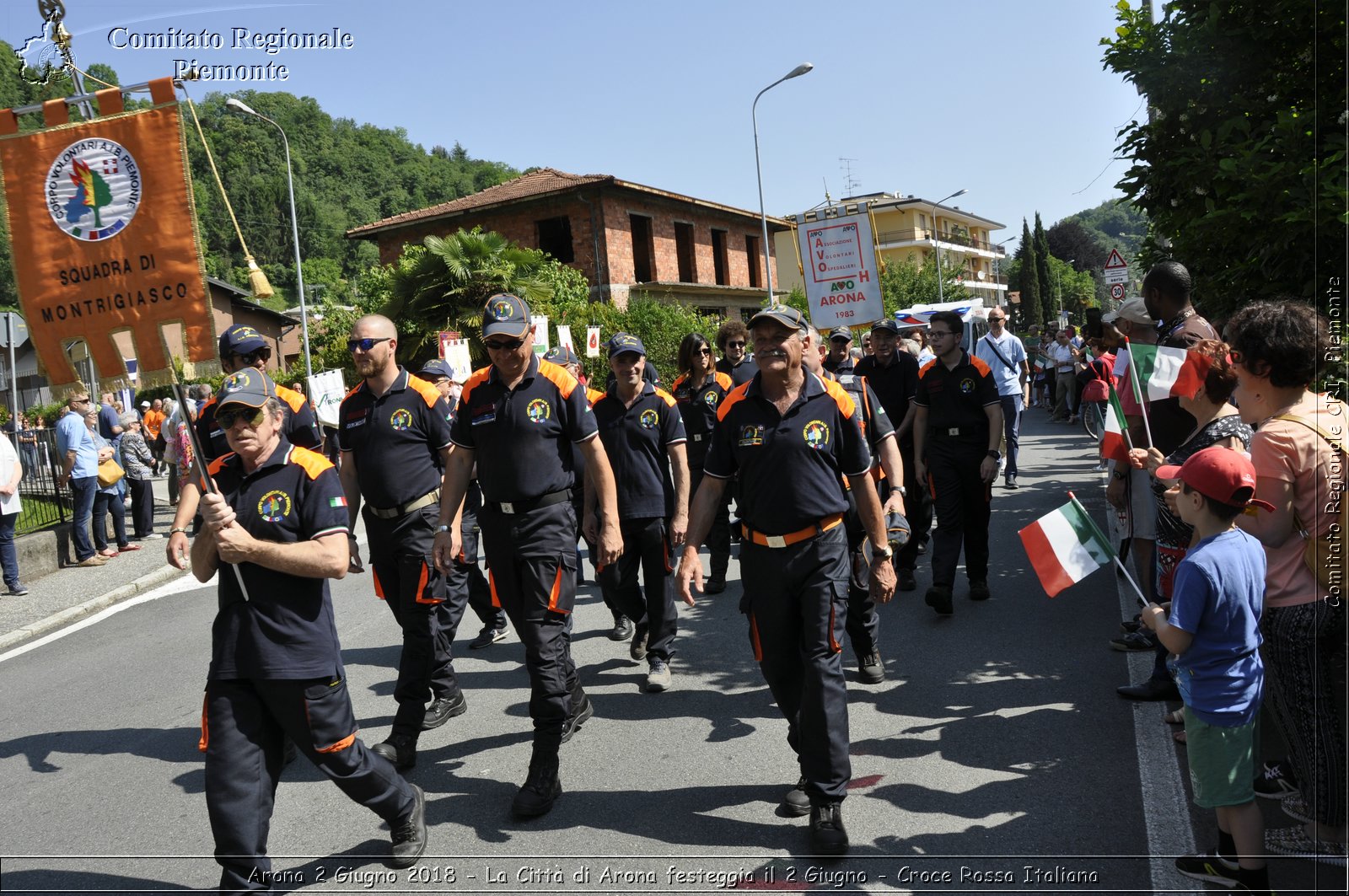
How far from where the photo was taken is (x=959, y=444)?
22.9ft

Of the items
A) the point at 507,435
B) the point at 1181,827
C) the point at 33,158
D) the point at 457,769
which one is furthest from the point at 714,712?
the point at 33,158

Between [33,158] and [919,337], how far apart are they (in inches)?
451

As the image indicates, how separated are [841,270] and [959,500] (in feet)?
21.3

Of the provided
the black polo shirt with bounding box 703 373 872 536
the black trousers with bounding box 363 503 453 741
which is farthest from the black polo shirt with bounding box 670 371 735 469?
the black polo shirt with bounding box 703 373 872 536

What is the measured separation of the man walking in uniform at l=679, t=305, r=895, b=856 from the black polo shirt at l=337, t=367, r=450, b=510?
1675 mm

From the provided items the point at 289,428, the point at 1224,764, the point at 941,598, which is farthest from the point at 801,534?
the point at 941,598

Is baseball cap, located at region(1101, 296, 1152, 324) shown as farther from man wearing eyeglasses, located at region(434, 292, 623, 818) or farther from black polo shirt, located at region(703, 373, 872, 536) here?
man wearing eyeglasses, located at region(434, 292, 623, 818)

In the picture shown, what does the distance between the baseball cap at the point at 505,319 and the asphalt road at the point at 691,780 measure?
212 centimetres

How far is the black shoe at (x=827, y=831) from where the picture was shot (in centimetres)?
364

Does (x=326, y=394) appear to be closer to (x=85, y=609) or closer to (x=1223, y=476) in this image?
(x=85, y=609)

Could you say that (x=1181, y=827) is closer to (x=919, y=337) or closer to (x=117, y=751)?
(x=117, y=751)

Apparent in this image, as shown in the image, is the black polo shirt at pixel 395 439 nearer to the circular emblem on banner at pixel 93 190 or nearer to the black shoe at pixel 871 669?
the circular emblem on banner at pixel 93 190

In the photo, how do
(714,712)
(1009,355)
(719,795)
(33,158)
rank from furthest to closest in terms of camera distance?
(1009,355)
(714,712)
(33,158)
(719,795)

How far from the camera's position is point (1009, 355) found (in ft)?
40.0
